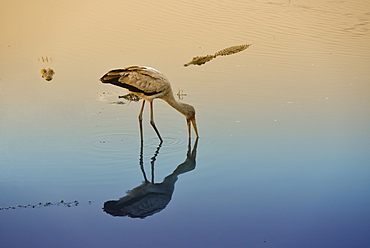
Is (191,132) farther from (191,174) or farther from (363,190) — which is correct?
(363,190)

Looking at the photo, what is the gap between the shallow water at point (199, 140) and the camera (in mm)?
4625

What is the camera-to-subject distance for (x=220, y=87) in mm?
9070

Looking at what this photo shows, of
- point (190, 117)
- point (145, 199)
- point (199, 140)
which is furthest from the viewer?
point (190, 117)

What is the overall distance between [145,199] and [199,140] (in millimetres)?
1773

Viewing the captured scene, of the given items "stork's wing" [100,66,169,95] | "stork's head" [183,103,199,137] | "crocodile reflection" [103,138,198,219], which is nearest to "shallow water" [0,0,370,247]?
"crocodile reflection" [103,138,198,219]

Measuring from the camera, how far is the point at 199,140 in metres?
6.78

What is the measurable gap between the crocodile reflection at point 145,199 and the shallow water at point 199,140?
71 mm

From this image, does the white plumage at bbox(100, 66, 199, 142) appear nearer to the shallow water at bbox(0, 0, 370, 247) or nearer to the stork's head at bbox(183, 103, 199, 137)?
the stork's head at bbox(183, 103, 199, 137)

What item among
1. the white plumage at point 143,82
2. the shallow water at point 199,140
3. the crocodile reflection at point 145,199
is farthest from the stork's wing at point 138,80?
the crocodile reflection at point 145,199

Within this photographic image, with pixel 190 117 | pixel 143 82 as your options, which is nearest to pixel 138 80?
pixel 143 82

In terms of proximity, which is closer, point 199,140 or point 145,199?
point 145,199

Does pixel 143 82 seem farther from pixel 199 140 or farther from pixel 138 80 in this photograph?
pixel 199 140

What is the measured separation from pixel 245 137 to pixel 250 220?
215cm

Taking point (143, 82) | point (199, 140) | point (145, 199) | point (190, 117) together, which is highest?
point (143, 82)
